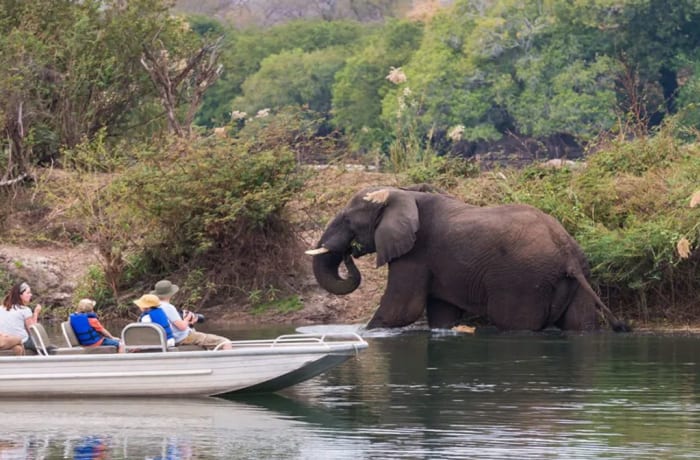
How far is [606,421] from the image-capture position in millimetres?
19438

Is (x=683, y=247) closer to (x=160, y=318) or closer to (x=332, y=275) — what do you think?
(x=332, y=275)

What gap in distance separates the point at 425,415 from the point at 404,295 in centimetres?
807

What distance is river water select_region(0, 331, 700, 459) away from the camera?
17984mm

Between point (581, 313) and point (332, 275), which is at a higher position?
point (332, 275)

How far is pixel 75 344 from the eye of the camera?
72.0ft

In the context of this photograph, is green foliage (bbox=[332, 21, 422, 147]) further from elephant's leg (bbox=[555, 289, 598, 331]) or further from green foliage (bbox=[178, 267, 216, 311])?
elephant's leg (bbox=[555, 289, 598, 331])

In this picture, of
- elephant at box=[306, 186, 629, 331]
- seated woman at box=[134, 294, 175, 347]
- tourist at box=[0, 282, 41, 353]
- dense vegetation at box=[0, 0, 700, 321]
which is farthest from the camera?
dense vegetation at box=[0, 0, 700, 321]

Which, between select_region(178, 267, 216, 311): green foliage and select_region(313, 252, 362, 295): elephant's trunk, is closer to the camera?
select_region(313, 252, 362, 295): elephant's trunk

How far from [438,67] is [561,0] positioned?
648 centimetres

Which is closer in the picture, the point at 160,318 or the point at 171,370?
the point at 171,370

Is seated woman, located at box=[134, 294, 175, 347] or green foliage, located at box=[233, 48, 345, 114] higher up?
green foliage, located at box=[233, 48, 345, 114]

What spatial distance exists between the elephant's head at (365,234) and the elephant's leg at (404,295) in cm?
29

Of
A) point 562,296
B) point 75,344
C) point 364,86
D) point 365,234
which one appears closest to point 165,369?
point 75,344

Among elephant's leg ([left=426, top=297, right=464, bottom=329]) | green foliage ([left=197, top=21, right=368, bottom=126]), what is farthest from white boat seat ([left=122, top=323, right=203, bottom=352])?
green foliage ([left=197, top=21, right=368, bottom=126])
